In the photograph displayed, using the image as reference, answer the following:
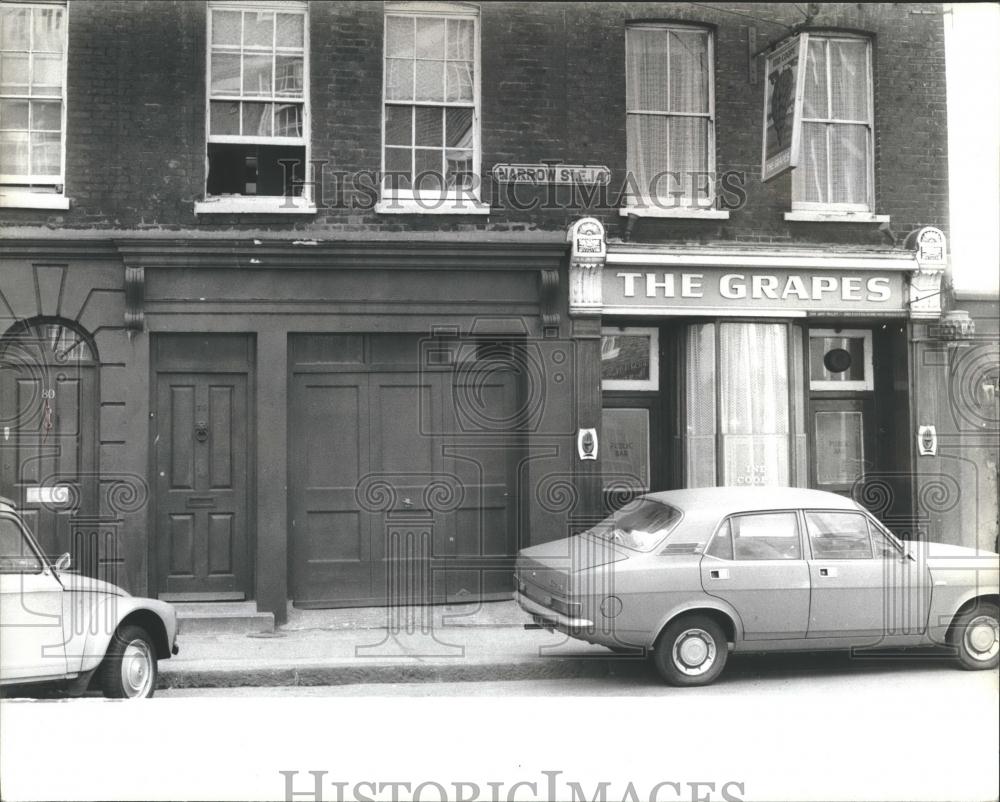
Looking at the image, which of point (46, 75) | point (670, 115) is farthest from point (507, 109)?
point (46, 75)

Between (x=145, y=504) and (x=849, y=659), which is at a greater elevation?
(x=145, y=504)

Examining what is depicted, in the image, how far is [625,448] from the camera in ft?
36.7

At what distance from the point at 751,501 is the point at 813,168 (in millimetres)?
4766

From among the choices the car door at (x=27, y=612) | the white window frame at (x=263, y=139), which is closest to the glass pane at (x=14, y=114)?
the white window frame at (x=263, y=139)

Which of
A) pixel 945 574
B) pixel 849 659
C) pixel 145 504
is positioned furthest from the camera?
pixel 145 504

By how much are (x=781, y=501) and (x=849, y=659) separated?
188 cm

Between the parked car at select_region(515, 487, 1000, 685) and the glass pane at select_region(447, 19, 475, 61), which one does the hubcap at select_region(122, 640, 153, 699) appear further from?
the glass pane at select_region(447, 19, 475, 61)

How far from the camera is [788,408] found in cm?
1117

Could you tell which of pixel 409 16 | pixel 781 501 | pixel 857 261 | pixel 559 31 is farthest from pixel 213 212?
pixel 857 261

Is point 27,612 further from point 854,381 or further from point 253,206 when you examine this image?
point 854,381

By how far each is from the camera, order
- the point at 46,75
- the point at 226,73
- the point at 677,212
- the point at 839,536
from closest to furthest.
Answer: the point at 839,536
the point at 46,75
the point at 226,73
the point at 677,212

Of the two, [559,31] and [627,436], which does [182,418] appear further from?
[559,31]

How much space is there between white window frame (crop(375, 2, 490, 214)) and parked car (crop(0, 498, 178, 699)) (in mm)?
4984

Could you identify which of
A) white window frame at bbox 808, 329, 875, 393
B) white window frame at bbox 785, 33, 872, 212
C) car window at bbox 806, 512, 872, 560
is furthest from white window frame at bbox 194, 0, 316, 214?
white window frame at bbox 808, 329, 875, 393
